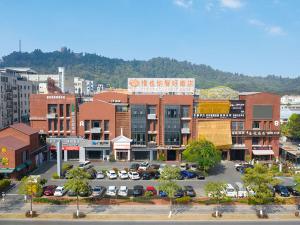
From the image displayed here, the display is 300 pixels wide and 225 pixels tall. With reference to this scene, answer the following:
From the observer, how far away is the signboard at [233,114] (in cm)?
6969

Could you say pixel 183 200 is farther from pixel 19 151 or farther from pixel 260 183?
pixel 19 151

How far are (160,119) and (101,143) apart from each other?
44.8ft

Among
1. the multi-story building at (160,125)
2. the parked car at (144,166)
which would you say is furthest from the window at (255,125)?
the parked car at (144,166)

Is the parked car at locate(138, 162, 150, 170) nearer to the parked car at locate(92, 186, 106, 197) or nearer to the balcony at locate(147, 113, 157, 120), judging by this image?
the balcony at locate(147, 113, 157, 120)

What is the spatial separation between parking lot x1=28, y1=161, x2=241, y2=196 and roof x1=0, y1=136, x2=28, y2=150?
634 cm

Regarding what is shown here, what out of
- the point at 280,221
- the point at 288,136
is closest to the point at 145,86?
the point at 280,221

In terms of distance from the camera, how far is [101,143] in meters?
68.8

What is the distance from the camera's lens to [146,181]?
182 feet

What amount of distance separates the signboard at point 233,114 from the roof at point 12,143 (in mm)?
35222

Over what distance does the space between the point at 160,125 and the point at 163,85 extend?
8988mm

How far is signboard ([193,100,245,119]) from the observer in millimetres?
69688

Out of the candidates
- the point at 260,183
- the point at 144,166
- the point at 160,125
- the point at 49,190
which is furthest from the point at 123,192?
the point at 160,125

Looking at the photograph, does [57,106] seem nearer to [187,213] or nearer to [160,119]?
[160,119]

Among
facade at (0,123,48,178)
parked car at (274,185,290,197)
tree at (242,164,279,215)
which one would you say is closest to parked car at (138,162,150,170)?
facade at (0,123,48,178)
